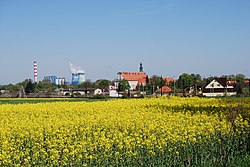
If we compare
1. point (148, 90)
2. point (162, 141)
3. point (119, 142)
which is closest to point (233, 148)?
point (162, 141)

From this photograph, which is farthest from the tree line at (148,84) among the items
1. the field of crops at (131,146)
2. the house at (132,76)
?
the field of crops at (131,146)

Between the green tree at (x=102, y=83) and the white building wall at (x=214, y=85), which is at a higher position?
the green tree at (x=102, y=83)

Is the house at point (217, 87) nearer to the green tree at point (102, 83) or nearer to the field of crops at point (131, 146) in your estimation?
the green tree at point (102, 83)

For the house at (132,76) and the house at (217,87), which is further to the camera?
the house at (132,76)

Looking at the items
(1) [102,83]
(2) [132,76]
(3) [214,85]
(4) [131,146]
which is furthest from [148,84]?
(4) [131,146]

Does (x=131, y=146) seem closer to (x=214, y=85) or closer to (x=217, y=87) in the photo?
(x=214, y=85)

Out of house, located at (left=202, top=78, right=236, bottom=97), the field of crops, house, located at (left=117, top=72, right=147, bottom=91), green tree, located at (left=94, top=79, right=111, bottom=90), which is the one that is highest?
house, located at (left=117, top=72, right=147, bottom=91)

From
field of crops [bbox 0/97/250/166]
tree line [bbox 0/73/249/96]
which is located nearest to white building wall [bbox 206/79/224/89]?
tree line [bbox 0/73/249/96]

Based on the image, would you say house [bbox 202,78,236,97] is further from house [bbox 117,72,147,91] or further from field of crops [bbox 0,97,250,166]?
field of crops [bbox 0,97,250,166]

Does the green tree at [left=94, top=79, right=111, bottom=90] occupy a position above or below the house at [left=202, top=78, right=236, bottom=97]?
above

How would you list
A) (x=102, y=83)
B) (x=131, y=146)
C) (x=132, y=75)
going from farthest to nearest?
(x=132, y=75)
(x=102, y=83)
(x=131, y=146)

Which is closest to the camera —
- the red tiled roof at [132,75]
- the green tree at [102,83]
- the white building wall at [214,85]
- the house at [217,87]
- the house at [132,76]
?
the house at [217,87]

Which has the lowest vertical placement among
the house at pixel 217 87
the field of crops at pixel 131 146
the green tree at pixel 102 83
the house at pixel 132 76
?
the field of crops at pixel 131 146

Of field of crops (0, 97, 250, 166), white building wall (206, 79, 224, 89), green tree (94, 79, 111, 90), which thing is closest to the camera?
field of crops (0, 97, 250, 166)
